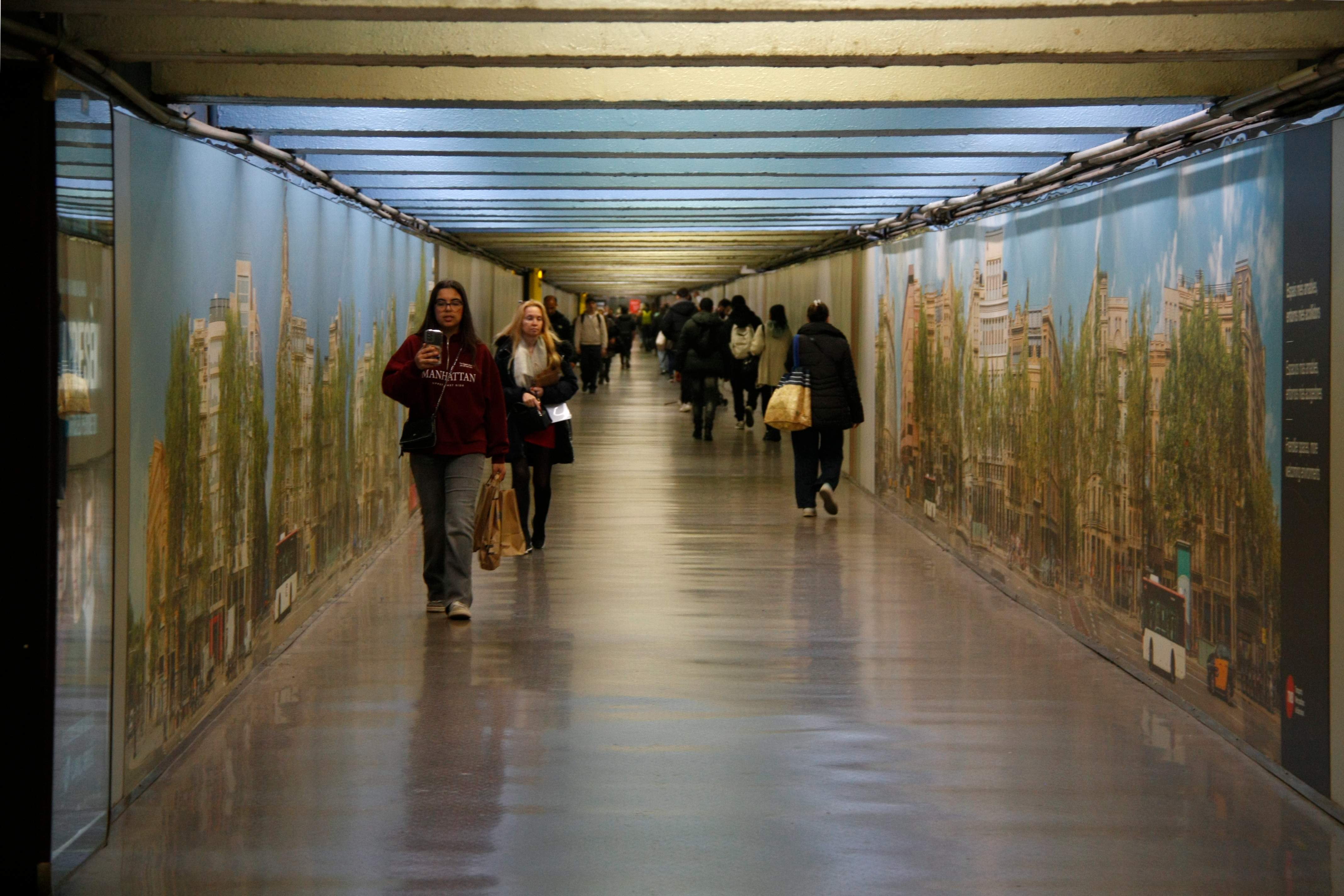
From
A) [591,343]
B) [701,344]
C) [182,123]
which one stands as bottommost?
[701,344]

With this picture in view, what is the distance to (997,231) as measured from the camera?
31.6 feet

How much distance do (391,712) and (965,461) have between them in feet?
18.3

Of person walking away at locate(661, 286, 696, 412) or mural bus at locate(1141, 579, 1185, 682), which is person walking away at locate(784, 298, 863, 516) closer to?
mural bus at locate(1141, 579, 1185, 682)

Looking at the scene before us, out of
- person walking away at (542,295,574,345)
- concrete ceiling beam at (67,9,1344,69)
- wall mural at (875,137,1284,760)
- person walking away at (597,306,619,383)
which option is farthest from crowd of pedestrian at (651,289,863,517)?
concrete ceiling beam at (67,9,1344,69)

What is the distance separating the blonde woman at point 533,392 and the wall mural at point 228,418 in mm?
1026

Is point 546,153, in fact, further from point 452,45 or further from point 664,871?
point 664,871

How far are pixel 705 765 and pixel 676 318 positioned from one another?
2212 centimetres

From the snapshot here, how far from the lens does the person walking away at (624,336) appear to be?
42312mm

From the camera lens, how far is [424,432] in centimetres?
769

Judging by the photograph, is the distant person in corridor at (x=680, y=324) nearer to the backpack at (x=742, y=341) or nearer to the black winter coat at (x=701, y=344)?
the black winter coat at (x=701, y=344)

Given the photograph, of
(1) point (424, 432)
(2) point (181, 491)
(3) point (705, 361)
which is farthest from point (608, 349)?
(2) point (181, 491)

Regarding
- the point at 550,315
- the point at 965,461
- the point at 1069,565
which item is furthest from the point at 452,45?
the point at 550,315

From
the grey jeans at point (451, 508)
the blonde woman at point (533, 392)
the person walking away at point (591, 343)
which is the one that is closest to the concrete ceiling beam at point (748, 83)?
the grey jeans at point (451, 508)

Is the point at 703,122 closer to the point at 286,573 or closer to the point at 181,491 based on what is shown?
the point at 286,573
